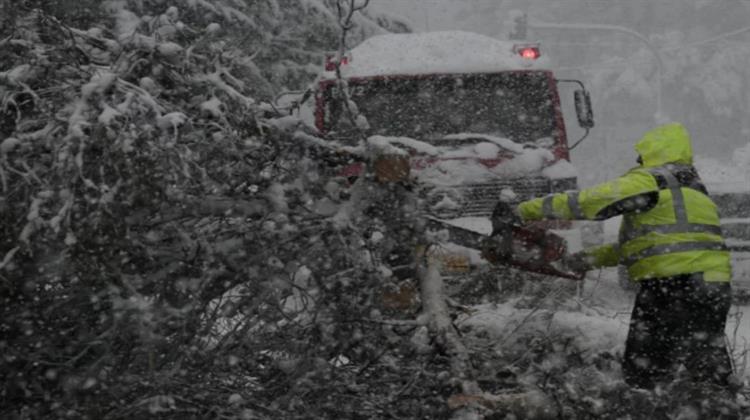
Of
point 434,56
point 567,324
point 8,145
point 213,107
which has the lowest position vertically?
point 567,324

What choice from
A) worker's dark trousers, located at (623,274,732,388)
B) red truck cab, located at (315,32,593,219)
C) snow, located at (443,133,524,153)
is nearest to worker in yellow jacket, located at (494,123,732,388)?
worker's dark trousers, located at (623,274,732,388)

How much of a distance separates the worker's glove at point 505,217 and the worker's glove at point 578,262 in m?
0.47

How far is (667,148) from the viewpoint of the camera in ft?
13.1

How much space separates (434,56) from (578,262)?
348 cm

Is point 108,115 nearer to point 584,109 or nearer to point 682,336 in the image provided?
point 682,336

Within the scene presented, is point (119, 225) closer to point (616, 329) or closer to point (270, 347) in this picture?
point (270, 347)

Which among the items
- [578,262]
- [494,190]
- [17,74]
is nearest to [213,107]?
[17,74]

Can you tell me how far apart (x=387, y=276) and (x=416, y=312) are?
0.27 m

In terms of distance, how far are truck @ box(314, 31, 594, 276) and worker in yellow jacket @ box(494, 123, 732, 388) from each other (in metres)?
2.22

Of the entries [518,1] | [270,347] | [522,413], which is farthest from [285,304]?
A: [518,1]

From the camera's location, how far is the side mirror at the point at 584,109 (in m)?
7.18

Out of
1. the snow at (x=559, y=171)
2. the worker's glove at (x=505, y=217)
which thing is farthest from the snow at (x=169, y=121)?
the snow at (x=559, y=171)

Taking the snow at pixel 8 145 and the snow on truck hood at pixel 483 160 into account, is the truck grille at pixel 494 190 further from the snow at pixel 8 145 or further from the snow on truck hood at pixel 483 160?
the snow at pixel 8 145

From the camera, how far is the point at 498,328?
4.21 m
